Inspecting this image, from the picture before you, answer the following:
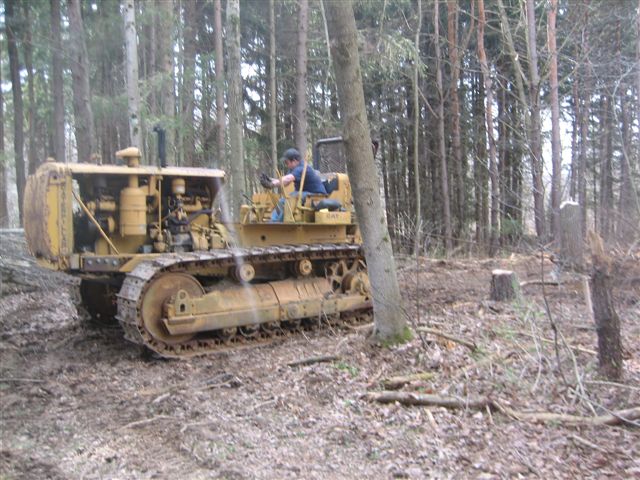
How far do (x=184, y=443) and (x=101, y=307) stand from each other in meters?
4.53

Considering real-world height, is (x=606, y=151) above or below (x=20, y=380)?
above

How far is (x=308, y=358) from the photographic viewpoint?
21.6 ft

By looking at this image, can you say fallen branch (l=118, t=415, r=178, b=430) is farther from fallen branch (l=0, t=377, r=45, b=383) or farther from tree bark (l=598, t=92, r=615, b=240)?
tree bark (l=598, t=92, r=615, b=240)

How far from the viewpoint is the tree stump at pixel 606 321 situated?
17.1ft

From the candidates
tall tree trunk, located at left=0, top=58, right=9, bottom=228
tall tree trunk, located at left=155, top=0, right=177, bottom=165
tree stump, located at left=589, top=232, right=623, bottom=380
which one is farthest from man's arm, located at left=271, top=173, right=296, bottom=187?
tall tree trunk, located at left=0, top=58, right=9, bottom=228

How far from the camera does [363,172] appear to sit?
21.6ft

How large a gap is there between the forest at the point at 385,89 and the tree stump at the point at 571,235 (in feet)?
7.95

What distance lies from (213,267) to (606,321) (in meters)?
4.54

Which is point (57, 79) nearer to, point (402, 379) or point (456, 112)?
point (456, 112)

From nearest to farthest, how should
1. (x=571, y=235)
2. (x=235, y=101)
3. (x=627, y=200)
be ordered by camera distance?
(x=571, y=235) → (x=235, y=101) → (x=627, y=200)

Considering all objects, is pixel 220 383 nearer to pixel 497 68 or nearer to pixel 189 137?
pixel 189 137

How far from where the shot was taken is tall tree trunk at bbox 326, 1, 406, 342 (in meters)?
6.45

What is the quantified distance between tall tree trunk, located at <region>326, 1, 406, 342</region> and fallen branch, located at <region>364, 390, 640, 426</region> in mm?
1428

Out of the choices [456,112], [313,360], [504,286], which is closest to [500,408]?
[313,360]
